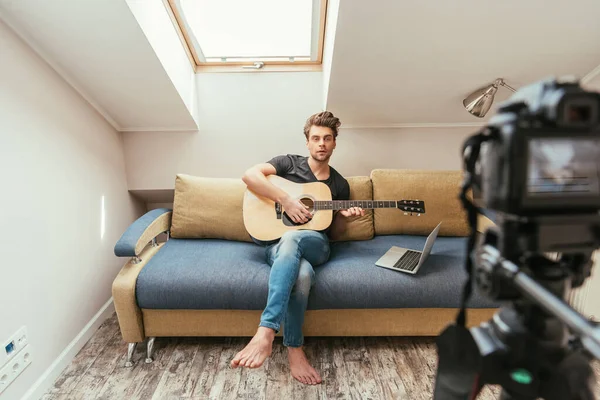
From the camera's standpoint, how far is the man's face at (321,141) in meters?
1.69

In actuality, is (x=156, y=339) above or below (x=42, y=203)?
below

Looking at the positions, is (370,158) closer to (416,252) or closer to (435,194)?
(435,194)

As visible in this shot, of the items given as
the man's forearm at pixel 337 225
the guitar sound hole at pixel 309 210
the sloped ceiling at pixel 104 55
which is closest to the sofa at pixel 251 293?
the man's forearm at pixel 337 225

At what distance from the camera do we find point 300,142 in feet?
7.14

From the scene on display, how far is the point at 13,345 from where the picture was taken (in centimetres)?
119

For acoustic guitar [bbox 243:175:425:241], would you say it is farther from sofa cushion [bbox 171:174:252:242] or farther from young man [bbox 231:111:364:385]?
sofa cushion [bbox 171:174:252:242]

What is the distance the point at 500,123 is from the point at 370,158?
1826 millimetres

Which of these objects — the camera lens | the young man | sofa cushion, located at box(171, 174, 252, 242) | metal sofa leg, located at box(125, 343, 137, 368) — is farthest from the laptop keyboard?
metal sofa leg, located at box(125, 343, 137, 368)

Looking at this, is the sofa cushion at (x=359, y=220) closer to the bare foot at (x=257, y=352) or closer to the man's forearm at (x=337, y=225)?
the man's forearm at (x=337, y=225)

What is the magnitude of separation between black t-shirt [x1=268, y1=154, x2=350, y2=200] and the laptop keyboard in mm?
457

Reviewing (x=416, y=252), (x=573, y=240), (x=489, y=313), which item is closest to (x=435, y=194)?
(x=416, y=252)

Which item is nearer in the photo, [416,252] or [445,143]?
[416,252]

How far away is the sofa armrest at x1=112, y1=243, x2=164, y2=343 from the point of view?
1.40 metres

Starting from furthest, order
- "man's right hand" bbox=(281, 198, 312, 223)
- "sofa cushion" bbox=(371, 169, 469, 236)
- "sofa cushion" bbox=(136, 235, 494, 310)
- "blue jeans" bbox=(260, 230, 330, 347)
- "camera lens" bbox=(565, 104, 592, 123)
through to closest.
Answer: "sofa cushion" bbox=(371, 169, 469, 236)
"man's right hand" bbox=(281, 198, 312, 223)
"sofa cushion" bbox=(136, 235, 494, 310)
"blue jeans" bbox=(260, 230, 330, 347)
"camera lens" bbox=(565, 104, 592, 123)
